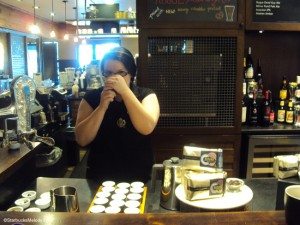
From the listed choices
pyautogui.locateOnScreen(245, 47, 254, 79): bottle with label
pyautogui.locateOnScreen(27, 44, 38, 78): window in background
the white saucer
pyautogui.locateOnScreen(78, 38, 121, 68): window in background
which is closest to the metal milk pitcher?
the white saucer

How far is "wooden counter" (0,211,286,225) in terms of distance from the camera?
820mm

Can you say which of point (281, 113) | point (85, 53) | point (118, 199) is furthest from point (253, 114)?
point (85, 53)

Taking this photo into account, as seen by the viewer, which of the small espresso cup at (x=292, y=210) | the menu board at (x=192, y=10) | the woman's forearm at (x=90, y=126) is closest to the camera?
the small espresso cup at (x=292, y=210)

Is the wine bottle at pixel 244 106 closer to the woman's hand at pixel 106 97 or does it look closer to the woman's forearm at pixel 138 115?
the woman's forearm at pixel 138 115

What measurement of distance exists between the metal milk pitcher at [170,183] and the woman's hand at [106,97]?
1.83ft

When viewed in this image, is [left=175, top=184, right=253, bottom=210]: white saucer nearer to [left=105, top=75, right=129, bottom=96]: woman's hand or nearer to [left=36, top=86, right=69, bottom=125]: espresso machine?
[left=105, top=75, right=129, bottom=96]: woman's hand

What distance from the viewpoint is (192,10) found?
9.14 ft

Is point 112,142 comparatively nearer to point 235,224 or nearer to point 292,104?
point 235,224

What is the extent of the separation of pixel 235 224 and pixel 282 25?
2528mm

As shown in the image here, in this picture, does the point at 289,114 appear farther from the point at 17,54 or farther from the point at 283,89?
Result: the point at 17,54

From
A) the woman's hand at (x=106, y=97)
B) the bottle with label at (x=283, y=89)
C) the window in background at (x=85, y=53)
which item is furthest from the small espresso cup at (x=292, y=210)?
the window in background at (x=85, y=53)

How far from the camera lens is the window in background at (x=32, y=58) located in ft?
39.8

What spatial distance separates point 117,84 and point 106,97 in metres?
0.08

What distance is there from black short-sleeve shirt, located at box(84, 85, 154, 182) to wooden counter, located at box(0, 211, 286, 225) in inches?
33.9
